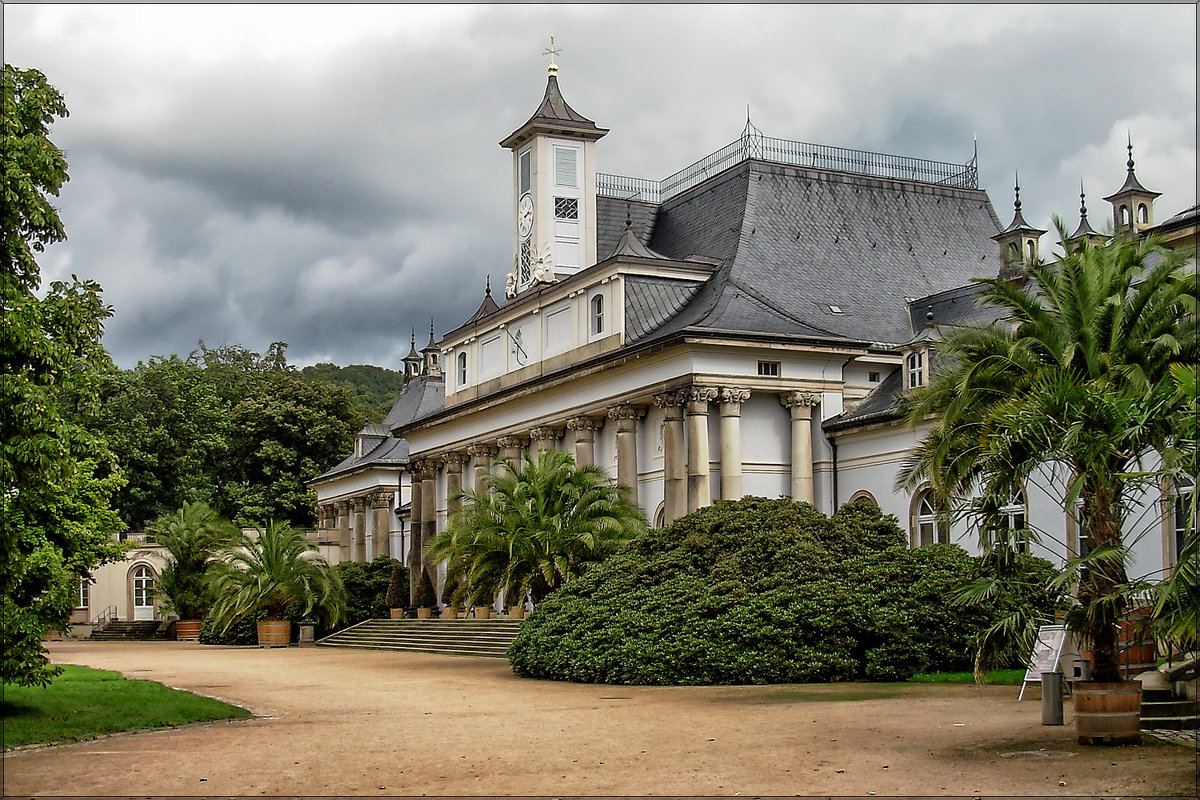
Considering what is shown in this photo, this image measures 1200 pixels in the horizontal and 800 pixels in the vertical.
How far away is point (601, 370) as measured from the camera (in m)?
41.9

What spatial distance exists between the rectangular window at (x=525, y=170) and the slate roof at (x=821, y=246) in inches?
182

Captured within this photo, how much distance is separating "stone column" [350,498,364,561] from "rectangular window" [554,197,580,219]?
26517 mm

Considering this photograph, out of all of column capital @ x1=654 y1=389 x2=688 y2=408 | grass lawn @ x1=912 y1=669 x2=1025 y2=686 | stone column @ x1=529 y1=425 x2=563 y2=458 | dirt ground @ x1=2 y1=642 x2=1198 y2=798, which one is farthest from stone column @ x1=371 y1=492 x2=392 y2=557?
grass lawn @ x1=912 y1=669 x2=1025 y2=686

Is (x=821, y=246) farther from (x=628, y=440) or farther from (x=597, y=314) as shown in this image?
(x=628, y=440)

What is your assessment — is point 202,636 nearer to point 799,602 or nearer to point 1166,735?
point 799,602

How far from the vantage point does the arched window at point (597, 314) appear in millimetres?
42875

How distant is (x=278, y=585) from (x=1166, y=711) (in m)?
36.3

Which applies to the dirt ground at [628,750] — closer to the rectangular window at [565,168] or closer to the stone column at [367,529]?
the rectangular window at [565,168]

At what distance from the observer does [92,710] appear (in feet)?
59.9

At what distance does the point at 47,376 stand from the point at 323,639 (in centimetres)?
3392

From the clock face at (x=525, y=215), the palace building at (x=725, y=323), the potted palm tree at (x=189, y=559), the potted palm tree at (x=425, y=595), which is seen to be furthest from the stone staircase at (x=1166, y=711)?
the potted palm tree at (x=189, y=559)

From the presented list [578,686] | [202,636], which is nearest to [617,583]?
[578,686]

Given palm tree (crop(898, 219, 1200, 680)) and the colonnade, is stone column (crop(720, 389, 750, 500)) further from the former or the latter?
palm tree (crop(898, 219, 1200, 680))

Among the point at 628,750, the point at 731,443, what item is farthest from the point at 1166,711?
the point at 731,443
